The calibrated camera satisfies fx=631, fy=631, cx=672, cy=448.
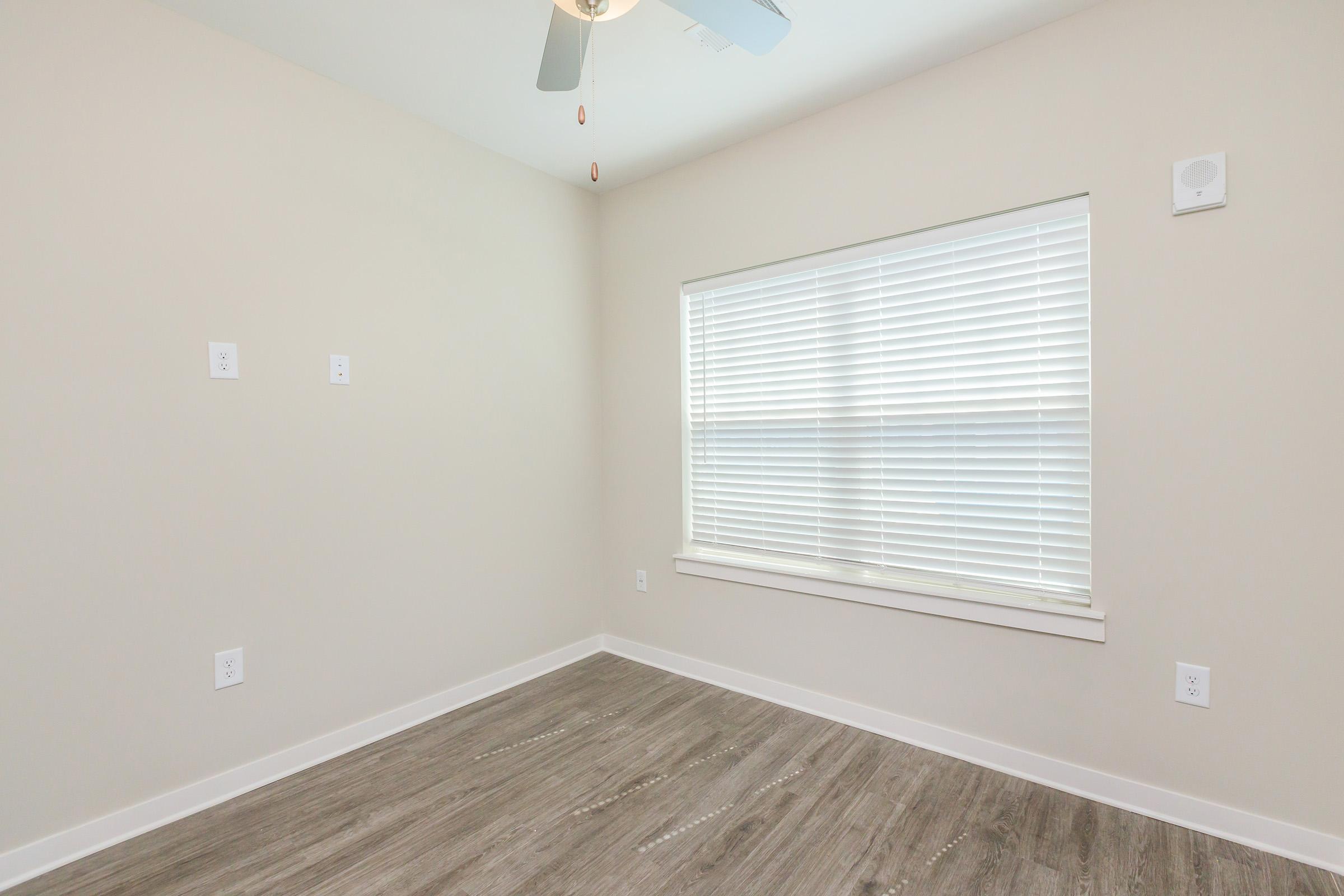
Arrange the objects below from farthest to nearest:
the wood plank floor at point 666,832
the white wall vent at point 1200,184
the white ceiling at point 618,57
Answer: the white ceiling at point 618,57 → the white wall vent at point 1200,184 → the wood plank floor at point 666,832

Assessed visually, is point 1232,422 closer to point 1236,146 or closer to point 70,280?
point 1236,146

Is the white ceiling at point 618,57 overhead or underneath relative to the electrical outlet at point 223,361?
overhead

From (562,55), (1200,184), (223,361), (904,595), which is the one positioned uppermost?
(562,55)

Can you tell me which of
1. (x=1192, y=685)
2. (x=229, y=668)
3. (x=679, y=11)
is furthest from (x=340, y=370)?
(x=1192, y=685)

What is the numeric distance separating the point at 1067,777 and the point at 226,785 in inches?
113

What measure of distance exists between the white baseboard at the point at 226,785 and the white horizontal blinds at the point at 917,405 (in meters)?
1.43

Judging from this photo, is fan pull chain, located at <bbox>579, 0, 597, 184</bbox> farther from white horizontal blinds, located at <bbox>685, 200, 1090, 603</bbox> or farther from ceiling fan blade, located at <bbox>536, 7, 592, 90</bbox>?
white horizontal blinds, located at <bbox>685, 200, 1090, 603</bbox>

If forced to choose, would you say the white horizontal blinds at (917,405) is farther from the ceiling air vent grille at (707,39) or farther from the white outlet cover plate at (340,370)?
the white outlet cover plate at (340,370)

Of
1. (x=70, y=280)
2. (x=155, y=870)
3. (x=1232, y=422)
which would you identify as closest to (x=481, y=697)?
(x=155, y=870)

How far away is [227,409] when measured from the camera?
2.18 meters

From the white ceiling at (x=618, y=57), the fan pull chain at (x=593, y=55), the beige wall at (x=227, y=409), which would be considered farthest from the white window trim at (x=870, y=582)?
the fan pull chain at (x=593, y=55)

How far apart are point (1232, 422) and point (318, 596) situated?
3136 millimetres

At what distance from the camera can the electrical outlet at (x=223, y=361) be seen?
2.15 metres

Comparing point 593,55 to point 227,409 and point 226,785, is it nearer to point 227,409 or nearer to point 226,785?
point 227,409
